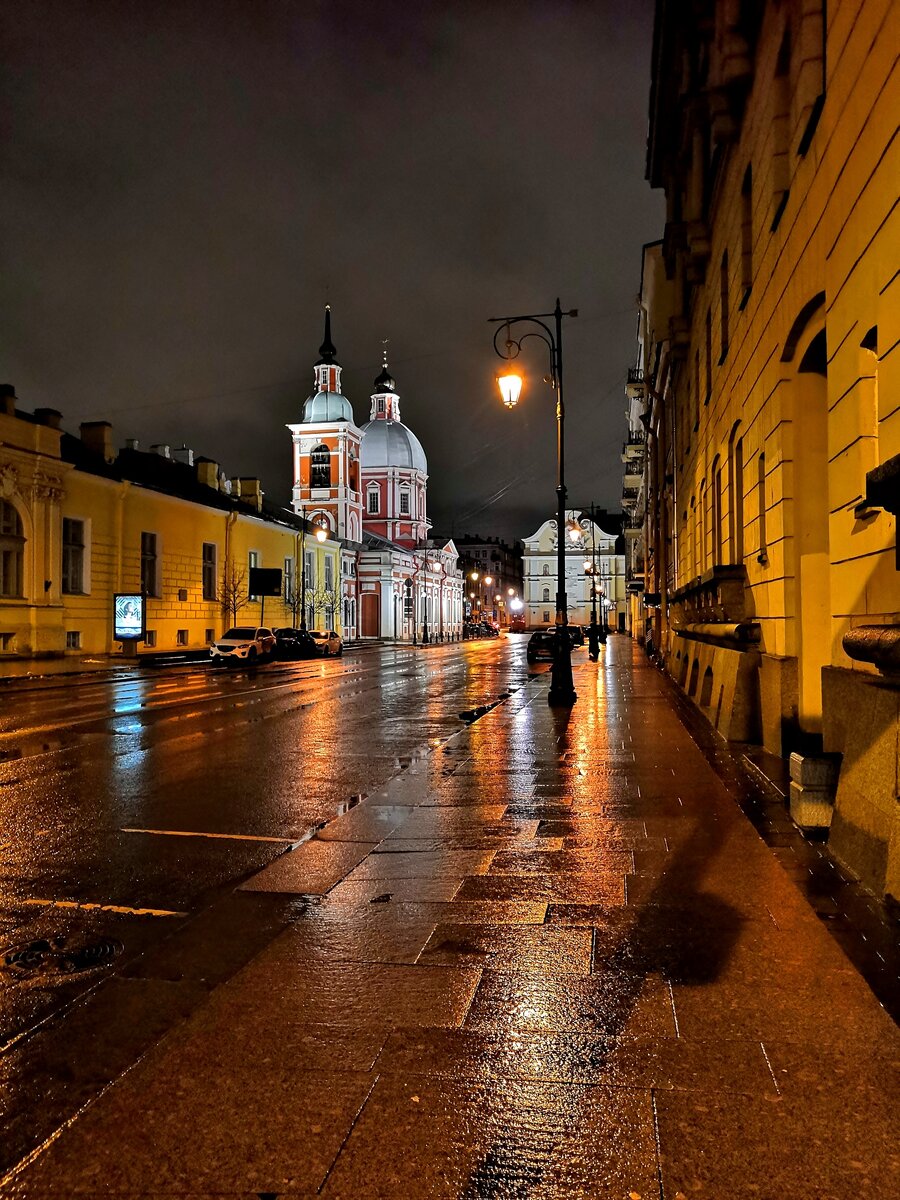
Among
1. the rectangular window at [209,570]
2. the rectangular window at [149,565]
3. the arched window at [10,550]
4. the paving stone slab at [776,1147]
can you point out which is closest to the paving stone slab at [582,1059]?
the paving stone slab at [776,1147]

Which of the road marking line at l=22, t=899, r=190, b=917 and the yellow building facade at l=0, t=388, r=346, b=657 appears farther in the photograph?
the yellow building facade at l=0, t=388, r=346, b=657

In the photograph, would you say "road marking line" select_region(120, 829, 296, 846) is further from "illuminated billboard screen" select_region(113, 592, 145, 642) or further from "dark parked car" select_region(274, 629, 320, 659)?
"dark parked car" select_region(274, 629, 320, 659)

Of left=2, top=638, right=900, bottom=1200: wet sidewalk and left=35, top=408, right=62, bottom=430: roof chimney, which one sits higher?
left=35, top=408, right=62, bottom=430: roof chimney

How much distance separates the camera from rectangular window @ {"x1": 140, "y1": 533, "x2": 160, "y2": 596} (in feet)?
127

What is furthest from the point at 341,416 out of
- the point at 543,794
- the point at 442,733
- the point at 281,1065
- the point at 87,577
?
the point at 281,1065

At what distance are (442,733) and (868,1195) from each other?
11.9 m

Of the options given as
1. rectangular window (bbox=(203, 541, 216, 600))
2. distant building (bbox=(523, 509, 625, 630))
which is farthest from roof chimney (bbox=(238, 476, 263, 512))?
distant building (bbox=(523, 509, 625, 630))

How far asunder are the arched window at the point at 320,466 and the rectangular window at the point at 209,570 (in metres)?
38.7

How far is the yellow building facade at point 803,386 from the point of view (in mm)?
5438

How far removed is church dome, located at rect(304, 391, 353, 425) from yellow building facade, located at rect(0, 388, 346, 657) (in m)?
30.3

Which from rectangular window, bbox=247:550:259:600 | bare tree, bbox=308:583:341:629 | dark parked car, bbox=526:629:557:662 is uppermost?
rectangular window, bbox=247:550:259:600

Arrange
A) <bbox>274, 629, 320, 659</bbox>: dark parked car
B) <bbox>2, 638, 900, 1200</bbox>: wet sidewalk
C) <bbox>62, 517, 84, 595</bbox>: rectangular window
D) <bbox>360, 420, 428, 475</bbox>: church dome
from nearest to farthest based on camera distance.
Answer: <bbox>2, 638, 900, 1200</bbox>: wet sidewalk → <bbox>62, 517, 84, 595</bbox>: rectangular window → <bbox>274, 629, 320, 659</bbox>: dark parked car → <bbox>360, 420, 428, 475</bbox>: church dome

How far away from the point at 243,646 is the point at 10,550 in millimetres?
9981

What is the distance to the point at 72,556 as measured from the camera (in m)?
34.1
